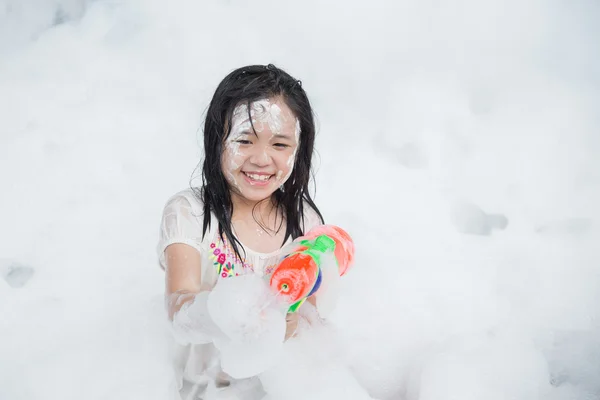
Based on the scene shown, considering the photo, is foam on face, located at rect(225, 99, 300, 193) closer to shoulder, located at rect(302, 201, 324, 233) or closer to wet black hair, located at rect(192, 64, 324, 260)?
wet black hair, located at rect(192, 64, 324, 260)

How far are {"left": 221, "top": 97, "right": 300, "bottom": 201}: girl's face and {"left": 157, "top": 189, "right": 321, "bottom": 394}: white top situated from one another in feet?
→ 0.43

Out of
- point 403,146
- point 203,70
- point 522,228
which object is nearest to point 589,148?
point 522,228

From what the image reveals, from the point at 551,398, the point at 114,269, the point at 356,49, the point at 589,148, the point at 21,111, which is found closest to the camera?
the point at 551,398

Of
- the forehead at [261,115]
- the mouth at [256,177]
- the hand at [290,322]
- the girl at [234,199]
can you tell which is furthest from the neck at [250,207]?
the hand at [290,322]

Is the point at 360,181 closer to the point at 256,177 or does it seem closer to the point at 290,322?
the point at 256,177

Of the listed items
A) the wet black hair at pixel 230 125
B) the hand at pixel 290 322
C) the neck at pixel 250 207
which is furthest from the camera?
the neck at pixel 250 207

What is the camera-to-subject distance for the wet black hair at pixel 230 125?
149cm

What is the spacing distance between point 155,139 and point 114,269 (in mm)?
652

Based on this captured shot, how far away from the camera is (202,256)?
1555 mm

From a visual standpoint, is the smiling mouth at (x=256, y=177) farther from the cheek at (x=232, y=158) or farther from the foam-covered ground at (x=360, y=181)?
the foam-covered ground at (x=360, y=181)

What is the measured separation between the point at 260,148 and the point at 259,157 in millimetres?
24

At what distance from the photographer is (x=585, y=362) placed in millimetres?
1759

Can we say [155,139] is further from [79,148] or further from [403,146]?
[403,146]

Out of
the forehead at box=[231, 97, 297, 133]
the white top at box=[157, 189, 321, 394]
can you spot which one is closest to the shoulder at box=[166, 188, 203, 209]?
the white top at box=[157, 189, 321, 394]
